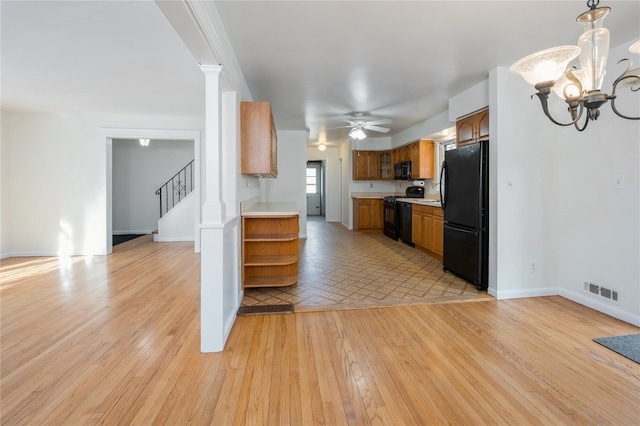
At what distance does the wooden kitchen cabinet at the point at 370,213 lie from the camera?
7782mm

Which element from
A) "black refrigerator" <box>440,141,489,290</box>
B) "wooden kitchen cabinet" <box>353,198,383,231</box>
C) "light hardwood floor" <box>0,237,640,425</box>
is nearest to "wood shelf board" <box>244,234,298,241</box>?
"light hardwood floor" <box>0,237,640,425</box>

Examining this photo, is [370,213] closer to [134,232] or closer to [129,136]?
[129,136]

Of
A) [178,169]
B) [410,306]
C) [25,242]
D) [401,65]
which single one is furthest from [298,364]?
[178,169]

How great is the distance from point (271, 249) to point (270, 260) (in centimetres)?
21

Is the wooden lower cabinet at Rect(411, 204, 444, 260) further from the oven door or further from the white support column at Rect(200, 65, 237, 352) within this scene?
the white support column at Rect(200, 65, 237, 352)

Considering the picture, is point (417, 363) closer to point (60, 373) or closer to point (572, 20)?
point (60, 373)

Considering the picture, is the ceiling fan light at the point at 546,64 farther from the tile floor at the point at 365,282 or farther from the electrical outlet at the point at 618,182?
the tile floor at the point at 365,282

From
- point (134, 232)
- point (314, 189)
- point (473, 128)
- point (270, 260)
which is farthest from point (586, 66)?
point (314, 189)

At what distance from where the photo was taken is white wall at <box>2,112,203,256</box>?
5.19m

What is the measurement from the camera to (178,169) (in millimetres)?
8133

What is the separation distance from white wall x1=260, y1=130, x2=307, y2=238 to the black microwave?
2.27 m

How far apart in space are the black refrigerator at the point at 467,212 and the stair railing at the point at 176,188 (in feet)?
22.0

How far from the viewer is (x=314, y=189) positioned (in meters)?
12.8

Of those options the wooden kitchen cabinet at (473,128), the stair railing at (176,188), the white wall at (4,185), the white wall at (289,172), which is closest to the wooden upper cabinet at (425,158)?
the wooden kitchen cabinet at (473,128)
